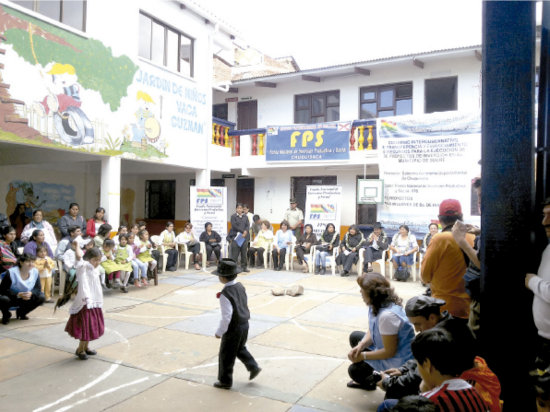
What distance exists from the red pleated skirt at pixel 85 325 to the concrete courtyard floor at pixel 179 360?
0.25m

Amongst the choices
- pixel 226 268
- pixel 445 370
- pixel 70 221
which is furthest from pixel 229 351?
pixel 70 221

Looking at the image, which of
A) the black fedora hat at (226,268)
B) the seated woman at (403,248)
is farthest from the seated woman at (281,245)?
the black fedora hat at (226,268)

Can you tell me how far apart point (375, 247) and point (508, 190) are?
25.8 feet

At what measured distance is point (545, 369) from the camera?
207 cm

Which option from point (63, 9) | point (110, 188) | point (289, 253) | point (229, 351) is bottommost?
point (229, 351)

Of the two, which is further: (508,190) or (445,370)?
(508,190)

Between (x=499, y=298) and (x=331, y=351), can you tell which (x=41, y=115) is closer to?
(x=331, y=351)

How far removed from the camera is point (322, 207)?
11.6 m

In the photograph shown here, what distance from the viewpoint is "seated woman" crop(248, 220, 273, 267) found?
430 inches

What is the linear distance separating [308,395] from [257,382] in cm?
51

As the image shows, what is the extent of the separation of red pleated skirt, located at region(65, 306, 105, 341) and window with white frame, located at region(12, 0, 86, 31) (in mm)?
6108

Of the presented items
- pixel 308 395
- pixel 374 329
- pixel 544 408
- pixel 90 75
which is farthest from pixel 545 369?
pixel 90 75

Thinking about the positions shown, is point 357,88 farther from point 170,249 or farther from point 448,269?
point 448,269

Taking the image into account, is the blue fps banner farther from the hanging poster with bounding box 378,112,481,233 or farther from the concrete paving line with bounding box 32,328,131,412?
the concrete paving line with bounding box 32,328,131,412
